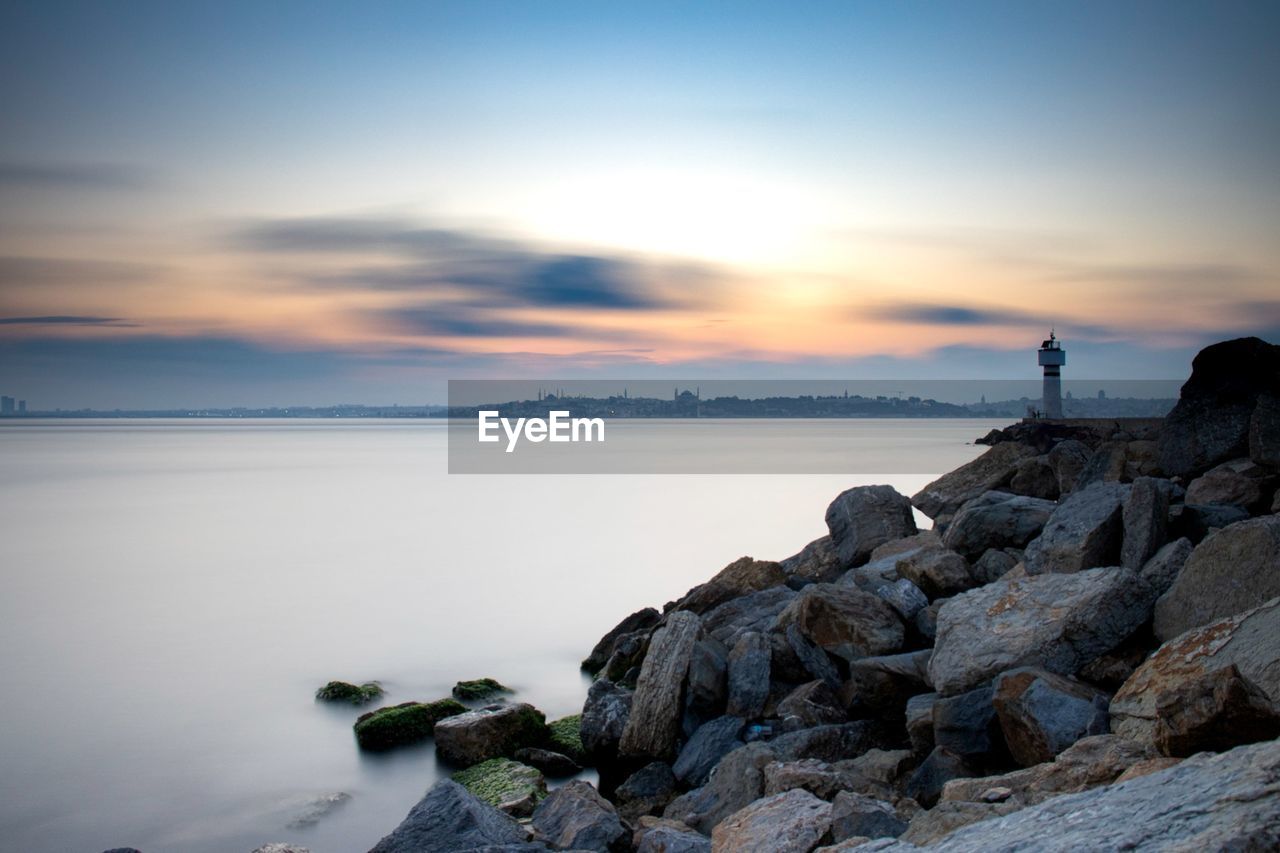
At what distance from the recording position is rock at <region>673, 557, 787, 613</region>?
12.9 metres

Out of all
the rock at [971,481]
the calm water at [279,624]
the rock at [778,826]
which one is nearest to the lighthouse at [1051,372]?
the calm water at [279,624]

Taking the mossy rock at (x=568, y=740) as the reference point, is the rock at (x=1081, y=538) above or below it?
above

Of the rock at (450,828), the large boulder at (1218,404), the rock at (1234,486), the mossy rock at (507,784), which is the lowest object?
the mossy rock at (507,784)

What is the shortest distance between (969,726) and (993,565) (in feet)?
11.6

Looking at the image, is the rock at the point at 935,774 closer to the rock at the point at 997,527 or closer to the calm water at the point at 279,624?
the rock at the point at 997,527

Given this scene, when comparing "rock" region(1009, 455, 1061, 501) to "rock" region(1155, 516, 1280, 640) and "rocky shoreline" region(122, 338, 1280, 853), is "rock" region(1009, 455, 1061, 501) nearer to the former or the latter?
"rocky shoreline" region(122, 338, 1280, 853)

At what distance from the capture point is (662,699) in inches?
385

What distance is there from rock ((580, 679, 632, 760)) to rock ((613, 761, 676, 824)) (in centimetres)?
80

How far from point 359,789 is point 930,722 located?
637 cm

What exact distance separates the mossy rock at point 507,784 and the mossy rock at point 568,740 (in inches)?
24.8

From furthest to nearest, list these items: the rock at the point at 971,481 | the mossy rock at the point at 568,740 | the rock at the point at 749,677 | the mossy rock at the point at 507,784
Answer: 1. the rock at the point at 971,481
2. the mossy rock at the point at 568,740
3. the rock at the point at 749,677
4. the mossy rock at the point at 507,784

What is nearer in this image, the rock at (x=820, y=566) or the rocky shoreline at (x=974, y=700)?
the rocky shoreline at (x=974, y=700)

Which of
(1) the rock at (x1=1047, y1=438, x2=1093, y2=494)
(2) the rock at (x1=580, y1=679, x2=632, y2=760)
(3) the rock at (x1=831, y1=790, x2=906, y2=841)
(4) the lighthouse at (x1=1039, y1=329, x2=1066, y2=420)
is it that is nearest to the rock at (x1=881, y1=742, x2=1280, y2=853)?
(3) the rock at (x1=831, y1=790, x2=906, y2=841)

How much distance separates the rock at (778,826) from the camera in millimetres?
5527
